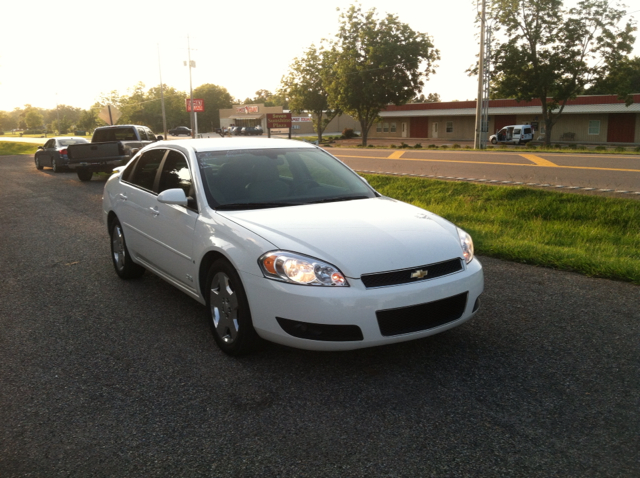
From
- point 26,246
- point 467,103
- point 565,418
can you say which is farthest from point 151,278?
point 467,103

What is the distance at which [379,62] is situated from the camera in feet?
155

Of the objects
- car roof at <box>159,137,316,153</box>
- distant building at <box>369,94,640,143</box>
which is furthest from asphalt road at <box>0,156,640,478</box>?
distant building at <box>369,94,640,143</box>

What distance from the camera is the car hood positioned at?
12.3 ft

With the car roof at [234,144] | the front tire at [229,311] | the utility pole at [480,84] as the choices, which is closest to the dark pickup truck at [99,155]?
the car roof at [234,144]

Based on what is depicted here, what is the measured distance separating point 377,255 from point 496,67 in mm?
39523

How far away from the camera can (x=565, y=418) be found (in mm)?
3297

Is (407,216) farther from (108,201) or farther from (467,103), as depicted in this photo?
(467,103)

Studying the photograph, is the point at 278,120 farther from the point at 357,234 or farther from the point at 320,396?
the point at 320,396

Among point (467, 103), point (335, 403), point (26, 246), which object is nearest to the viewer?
point (335, 403)

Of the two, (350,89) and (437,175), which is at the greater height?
(350,89)

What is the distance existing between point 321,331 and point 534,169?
46.5 ft

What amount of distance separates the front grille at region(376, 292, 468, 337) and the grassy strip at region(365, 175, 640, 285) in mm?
3186

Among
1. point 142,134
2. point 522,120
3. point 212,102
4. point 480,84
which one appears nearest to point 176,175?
point 142,134

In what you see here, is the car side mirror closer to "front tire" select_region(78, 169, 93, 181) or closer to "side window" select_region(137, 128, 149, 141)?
"front tire" select_region(78, 169, 93, 181)
